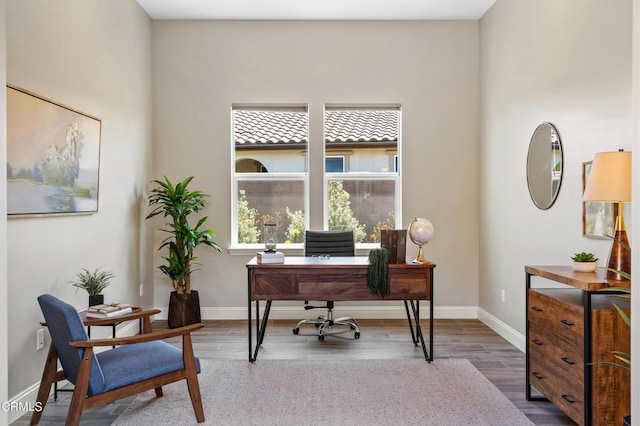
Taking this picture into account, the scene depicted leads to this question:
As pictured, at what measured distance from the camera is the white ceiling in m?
4.88

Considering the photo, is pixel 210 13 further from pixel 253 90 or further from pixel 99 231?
pixel 99 231

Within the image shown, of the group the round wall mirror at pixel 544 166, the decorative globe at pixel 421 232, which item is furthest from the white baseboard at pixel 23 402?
the round wall mirror at pixel 544 166

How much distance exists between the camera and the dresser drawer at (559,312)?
2502mm

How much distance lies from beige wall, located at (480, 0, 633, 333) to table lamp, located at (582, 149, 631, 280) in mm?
399

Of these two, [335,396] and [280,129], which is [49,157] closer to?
[335,396]

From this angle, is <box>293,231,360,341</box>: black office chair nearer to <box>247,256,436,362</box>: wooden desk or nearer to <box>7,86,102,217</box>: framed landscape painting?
<box>247,256,436,362</box>: wooden desk

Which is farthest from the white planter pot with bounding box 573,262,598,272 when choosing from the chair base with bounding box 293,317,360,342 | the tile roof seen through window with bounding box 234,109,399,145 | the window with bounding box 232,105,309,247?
the window with bounding box 232,105,309,247

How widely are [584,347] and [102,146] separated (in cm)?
378

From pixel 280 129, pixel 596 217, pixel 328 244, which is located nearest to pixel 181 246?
pixel 328 244

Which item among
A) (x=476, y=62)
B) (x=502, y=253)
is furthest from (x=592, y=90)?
(x=476, y=62)

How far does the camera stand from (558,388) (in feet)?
8.87

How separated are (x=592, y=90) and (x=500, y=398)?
7.03ft

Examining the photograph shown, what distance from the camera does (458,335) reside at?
4695 millimetres

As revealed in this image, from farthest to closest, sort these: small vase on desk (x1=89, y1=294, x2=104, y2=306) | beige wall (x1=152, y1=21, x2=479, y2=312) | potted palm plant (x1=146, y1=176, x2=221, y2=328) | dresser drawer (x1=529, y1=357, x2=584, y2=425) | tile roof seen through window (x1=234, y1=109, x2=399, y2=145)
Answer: tile roof seen through window (x1=234, y1=109, x2=399, y2=145)
beige wall (x1=152, y1=21, x2=479, y2=312)
potted palm plant (x1=146, y1=176, x2=221, y2=328)
small vase on desk (x1=89, y1=294, x2=104, y2=306)
dresser drawer (x1=529, y1=357, x2=584, y2=425)
